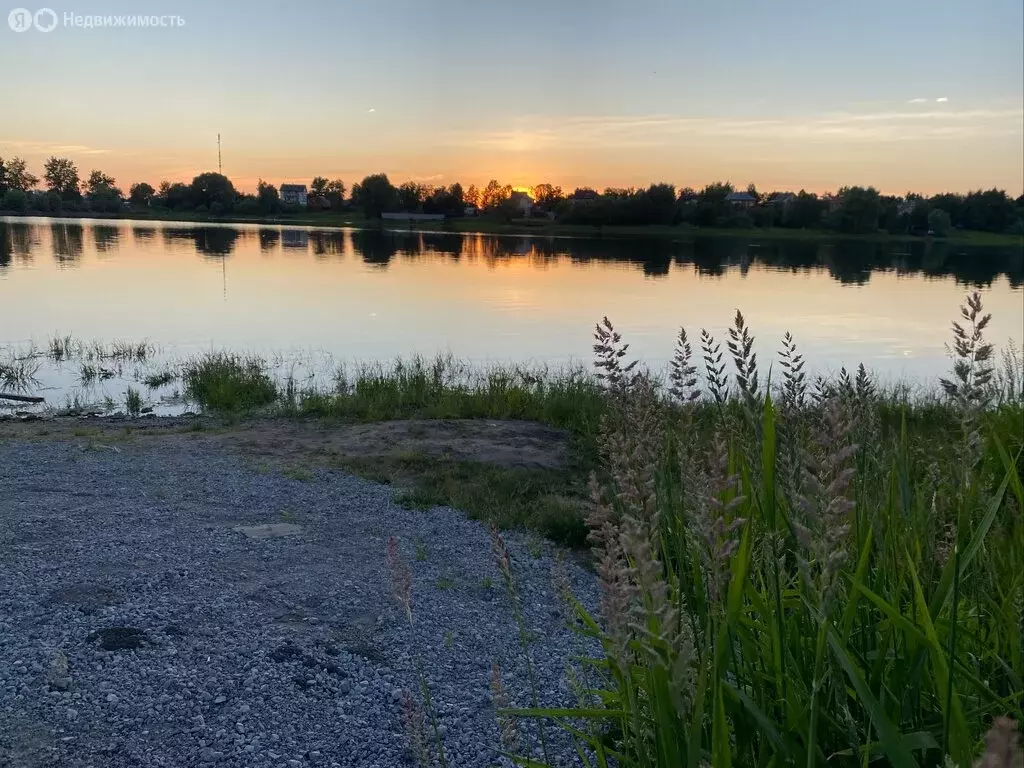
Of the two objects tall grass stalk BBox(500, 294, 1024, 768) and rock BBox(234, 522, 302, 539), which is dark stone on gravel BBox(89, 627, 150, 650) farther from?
tall grass stalk BBox(500, 294, 1024, 768)

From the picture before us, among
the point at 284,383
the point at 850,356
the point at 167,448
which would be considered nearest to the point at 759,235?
the point at 850,356

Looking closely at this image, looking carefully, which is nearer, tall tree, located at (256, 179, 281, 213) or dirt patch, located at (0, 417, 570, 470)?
dirt patch, located at (0, 417, 570, 470)

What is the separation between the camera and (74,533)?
7.07 meters

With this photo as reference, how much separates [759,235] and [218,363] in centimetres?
8930

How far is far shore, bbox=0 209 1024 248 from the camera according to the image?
87312 millimetres

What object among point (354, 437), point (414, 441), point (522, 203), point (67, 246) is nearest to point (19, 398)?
point (354, 437)

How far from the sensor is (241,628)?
5.41m

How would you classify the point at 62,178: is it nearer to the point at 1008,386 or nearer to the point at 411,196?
the point at 411,196

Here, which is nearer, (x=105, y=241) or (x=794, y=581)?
(x=794, y=581)

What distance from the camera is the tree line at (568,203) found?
278 ft

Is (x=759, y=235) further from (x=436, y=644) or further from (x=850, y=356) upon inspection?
(x=436, y=644)

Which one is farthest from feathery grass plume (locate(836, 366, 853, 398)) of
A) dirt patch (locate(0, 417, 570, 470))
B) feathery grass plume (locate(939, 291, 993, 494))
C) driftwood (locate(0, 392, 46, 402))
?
driftwood (locate(0, 392, 46, 402))

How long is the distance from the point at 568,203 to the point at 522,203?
11.6m

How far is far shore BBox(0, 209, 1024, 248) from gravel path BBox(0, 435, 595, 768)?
8871 centimetres
